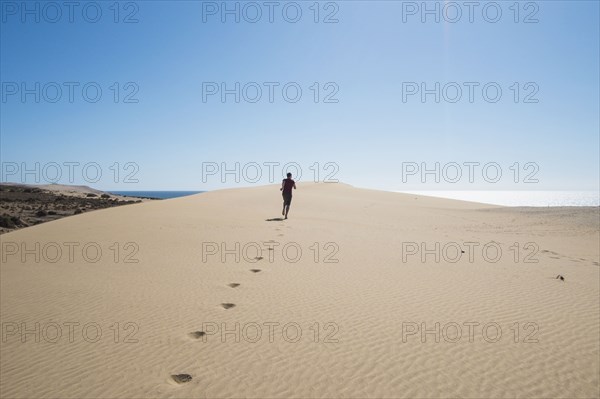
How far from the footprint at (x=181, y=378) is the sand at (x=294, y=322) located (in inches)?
1.0

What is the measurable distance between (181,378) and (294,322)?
2059 mm

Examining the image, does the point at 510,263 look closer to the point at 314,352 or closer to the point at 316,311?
the point at 316,311

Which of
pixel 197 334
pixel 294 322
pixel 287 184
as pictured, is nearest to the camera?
pixel 197 334

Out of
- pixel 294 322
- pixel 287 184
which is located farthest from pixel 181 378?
pixel 287 184

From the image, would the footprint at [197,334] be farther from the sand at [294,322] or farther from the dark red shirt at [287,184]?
the dark red shirt at [287,184]

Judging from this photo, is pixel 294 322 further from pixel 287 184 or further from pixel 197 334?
pixel 287 184

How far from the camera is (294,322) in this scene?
5.55 m

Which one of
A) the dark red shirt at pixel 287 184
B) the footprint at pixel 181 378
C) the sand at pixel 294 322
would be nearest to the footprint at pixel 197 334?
the sand at pixel 294 322

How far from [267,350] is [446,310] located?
3.47 meters

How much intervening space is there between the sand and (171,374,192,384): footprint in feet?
0.08

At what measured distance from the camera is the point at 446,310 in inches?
242

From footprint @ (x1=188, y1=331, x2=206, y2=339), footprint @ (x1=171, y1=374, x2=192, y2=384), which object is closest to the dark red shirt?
footprint @ (x1=188, y1=331, x2=206, y2=339)

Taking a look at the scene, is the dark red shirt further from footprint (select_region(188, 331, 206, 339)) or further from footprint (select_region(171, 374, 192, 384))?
footprint (select_region(171, 374, 192, 384))

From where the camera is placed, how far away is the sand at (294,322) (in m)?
3.94
